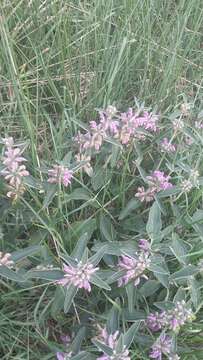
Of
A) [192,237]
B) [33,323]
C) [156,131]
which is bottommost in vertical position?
[33,323]

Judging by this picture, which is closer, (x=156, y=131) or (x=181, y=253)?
(x=181, y=253)

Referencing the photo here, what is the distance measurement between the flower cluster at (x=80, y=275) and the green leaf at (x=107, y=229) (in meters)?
0.20

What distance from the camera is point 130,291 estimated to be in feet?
3.14

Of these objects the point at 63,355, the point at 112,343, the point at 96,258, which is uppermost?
the point at 96,258

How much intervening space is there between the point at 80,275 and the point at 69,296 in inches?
1.5

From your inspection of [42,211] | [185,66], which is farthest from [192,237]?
[185,66]

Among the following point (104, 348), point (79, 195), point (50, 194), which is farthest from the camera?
point (79, 195)

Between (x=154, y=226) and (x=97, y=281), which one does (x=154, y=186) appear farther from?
(x=97, y=281)

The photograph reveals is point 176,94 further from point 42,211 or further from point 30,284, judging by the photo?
point 30,284

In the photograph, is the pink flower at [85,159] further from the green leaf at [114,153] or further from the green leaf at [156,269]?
the green leaf at [156,269]

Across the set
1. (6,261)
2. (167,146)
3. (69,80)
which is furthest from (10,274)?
(69,80)

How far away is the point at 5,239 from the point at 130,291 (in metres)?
0.29

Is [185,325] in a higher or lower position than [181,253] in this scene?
lower

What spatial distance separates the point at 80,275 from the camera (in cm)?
87
